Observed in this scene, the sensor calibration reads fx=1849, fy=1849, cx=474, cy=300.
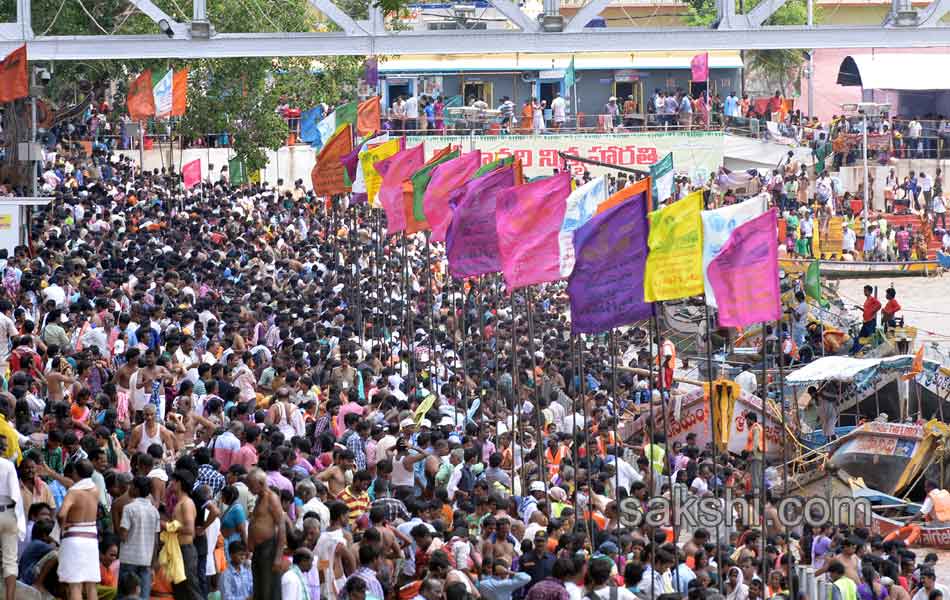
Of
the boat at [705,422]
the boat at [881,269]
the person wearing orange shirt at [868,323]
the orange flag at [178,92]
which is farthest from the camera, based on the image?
the boat at [881,269]

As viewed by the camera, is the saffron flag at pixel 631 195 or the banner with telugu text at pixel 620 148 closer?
the saffron flag at pixel 631 195

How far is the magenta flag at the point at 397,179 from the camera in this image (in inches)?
861

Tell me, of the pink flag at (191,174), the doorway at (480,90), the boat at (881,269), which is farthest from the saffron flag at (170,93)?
the doorway at (480,90)

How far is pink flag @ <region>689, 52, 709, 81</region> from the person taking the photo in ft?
160

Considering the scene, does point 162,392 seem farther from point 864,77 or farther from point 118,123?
point 864,77

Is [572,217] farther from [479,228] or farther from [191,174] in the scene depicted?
[191,174]

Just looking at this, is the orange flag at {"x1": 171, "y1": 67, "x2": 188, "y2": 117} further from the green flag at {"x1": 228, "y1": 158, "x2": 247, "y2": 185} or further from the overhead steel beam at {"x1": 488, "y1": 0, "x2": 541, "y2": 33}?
the overhead steel beam at {"x1": 488, "y1": 0, "x2": 541, "y2": 33}

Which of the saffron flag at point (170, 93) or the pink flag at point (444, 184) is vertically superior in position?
the saffron flag at point (170, 93)

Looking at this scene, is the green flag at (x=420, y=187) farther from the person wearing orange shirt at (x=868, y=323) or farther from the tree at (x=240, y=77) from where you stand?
the tree at (x=240, y=77)

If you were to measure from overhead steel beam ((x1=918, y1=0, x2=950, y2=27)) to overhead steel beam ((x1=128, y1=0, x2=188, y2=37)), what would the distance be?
23.5ft

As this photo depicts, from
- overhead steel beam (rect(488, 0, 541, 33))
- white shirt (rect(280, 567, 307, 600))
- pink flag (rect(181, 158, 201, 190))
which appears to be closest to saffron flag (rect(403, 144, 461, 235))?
overhead steel beam (rect(488, 0, 541, 33))

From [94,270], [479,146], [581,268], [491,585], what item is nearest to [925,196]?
[479,146]

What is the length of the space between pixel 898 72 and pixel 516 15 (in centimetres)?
3440

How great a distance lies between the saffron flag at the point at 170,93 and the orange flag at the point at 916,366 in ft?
45.4
